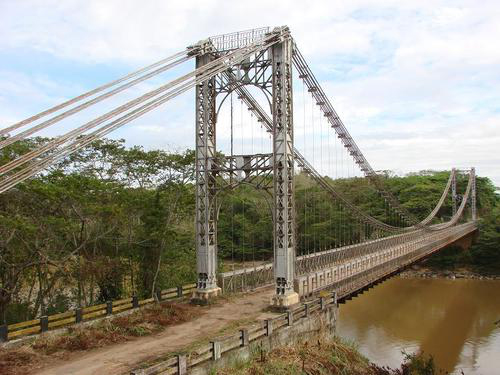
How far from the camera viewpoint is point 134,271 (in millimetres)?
20625

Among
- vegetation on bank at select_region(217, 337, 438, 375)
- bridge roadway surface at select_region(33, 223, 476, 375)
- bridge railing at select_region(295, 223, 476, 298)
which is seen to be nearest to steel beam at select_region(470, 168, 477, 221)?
bridge railing at select_region(295, 223, 476, 298)

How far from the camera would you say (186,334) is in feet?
39.5

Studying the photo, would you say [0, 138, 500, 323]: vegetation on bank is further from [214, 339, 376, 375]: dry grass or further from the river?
the river

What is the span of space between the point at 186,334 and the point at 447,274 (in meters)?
40.4

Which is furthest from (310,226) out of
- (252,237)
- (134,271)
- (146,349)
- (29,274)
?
(146,349)

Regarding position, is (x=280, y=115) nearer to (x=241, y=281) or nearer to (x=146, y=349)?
(x=241, y=281)

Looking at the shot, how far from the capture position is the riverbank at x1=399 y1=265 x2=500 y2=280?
147ft

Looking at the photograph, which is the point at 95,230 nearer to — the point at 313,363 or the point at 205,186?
the point at 205,186

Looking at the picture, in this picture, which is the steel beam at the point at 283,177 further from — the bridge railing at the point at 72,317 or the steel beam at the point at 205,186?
the bridge railing at the point at 72,317

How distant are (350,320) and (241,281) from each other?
46.4 feet

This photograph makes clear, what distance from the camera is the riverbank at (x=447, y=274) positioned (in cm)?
4466

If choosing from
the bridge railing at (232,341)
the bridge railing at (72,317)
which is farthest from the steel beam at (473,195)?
the bridge railing at (72,317)

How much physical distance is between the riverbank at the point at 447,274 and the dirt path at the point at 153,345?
3484cm

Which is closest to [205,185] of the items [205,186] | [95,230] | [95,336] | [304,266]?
[205,186]
